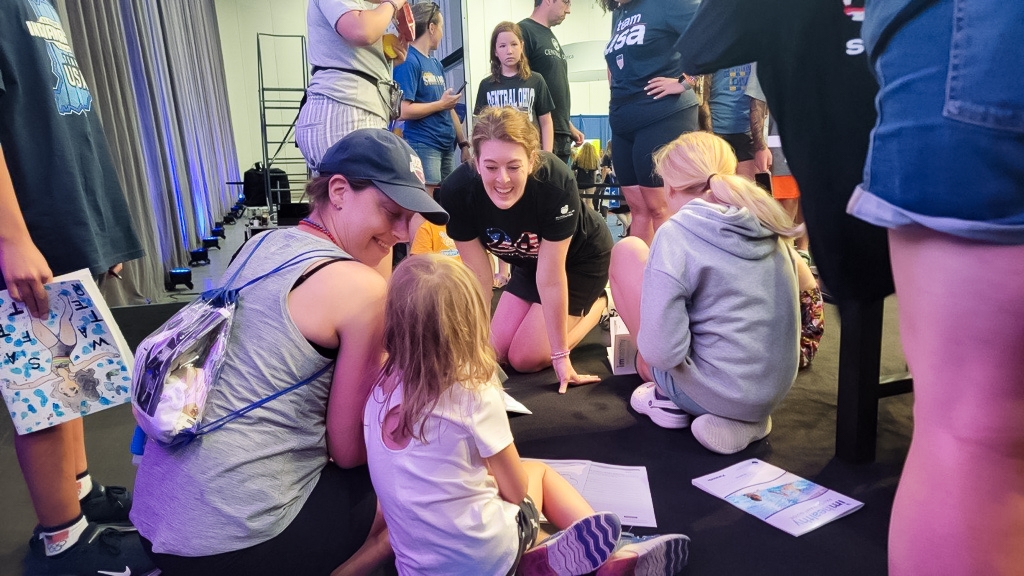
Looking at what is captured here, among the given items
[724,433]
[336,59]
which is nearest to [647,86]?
[336,59]

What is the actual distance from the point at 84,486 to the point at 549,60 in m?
2.68

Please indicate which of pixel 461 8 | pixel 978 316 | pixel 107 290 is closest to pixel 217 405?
pixel 978 316

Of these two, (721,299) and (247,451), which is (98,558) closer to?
(247,451)

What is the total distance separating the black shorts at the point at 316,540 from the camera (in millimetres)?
961

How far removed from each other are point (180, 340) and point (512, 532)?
0.61 m

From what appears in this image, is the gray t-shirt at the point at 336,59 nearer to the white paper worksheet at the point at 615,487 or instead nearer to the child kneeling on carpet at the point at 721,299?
the child kneeling on carpet at the point at 721,299

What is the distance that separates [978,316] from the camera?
49cm

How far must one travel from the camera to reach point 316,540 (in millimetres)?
1032

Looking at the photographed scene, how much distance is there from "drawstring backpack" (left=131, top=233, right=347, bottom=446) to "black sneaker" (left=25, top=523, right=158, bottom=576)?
47 cm

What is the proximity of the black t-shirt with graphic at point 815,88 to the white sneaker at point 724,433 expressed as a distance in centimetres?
78

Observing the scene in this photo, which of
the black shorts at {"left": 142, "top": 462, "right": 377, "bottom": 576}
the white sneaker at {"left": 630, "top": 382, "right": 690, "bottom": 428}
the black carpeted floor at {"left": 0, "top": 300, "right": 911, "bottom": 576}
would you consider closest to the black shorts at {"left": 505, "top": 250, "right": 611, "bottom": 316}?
the black carpeted floor at {"left": 0, "top": 300, "right": 911, "bottom": 576}

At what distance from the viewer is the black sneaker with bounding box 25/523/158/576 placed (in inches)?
47.4

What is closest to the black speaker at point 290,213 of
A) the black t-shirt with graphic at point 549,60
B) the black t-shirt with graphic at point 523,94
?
the black t-shirt with graphic at point 523,94

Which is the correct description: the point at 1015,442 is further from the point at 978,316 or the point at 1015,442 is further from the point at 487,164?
the point at 487,164
